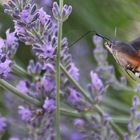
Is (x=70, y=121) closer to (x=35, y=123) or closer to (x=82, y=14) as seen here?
(x=82, y=14)

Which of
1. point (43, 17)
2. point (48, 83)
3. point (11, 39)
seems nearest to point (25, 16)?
point (43, 17)

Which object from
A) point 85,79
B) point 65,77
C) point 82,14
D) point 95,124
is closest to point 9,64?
point 65,77

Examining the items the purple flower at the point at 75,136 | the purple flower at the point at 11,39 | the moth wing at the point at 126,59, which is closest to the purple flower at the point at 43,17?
the purple flower at the point at 11,39

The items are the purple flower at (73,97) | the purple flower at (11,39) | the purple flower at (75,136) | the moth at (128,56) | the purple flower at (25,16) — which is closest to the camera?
the moth at (128,56)

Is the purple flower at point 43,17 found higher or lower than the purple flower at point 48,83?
higher

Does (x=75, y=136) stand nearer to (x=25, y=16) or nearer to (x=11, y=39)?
(x=11, y=39)

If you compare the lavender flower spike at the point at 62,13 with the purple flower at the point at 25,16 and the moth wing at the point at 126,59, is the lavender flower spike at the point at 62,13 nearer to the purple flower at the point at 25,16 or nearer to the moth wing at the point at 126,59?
the purple flower at the point at 25,16

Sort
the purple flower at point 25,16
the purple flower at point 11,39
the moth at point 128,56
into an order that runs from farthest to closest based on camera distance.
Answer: the purple flower at point 11,39 → the purple flower at point 25,16 → the moth at point 128,56
